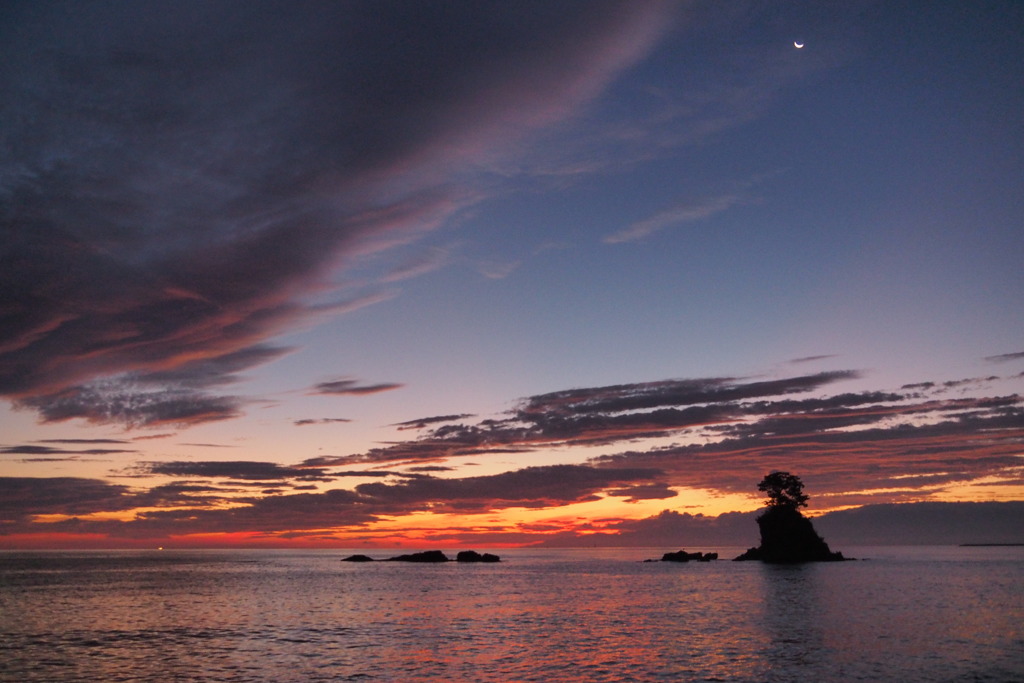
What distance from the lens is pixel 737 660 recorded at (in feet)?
148

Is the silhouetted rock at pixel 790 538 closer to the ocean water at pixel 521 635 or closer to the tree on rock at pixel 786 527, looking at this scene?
the tree on rock at pixel 786 527

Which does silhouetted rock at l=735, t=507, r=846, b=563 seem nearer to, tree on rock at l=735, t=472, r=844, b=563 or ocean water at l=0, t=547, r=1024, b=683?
tree on rock at l=735, t=472, r=844, b=563

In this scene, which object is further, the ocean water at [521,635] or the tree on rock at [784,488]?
the tree on rock at [784,488]

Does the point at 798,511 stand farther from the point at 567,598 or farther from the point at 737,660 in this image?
the point at 737,660

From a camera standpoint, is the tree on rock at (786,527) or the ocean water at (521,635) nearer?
the ocean water at (521,635)

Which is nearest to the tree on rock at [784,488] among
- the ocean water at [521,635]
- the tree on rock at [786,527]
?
the tree on rock at [786,527]

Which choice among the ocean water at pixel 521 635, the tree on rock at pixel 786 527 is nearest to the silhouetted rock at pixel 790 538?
the tree on rock at pixel 786 527

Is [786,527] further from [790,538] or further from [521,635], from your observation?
[521,635]

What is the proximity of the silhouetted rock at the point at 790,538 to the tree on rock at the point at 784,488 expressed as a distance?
2795 millimetres

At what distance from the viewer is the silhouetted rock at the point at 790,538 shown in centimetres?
18338

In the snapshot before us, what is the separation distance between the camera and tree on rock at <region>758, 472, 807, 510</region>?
177 meters

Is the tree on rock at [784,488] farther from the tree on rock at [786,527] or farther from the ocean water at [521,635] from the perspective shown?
the ocean water at [521,635]

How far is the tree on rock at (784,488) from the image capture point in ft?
582

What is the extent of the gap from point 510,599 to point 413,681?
5685 cm
